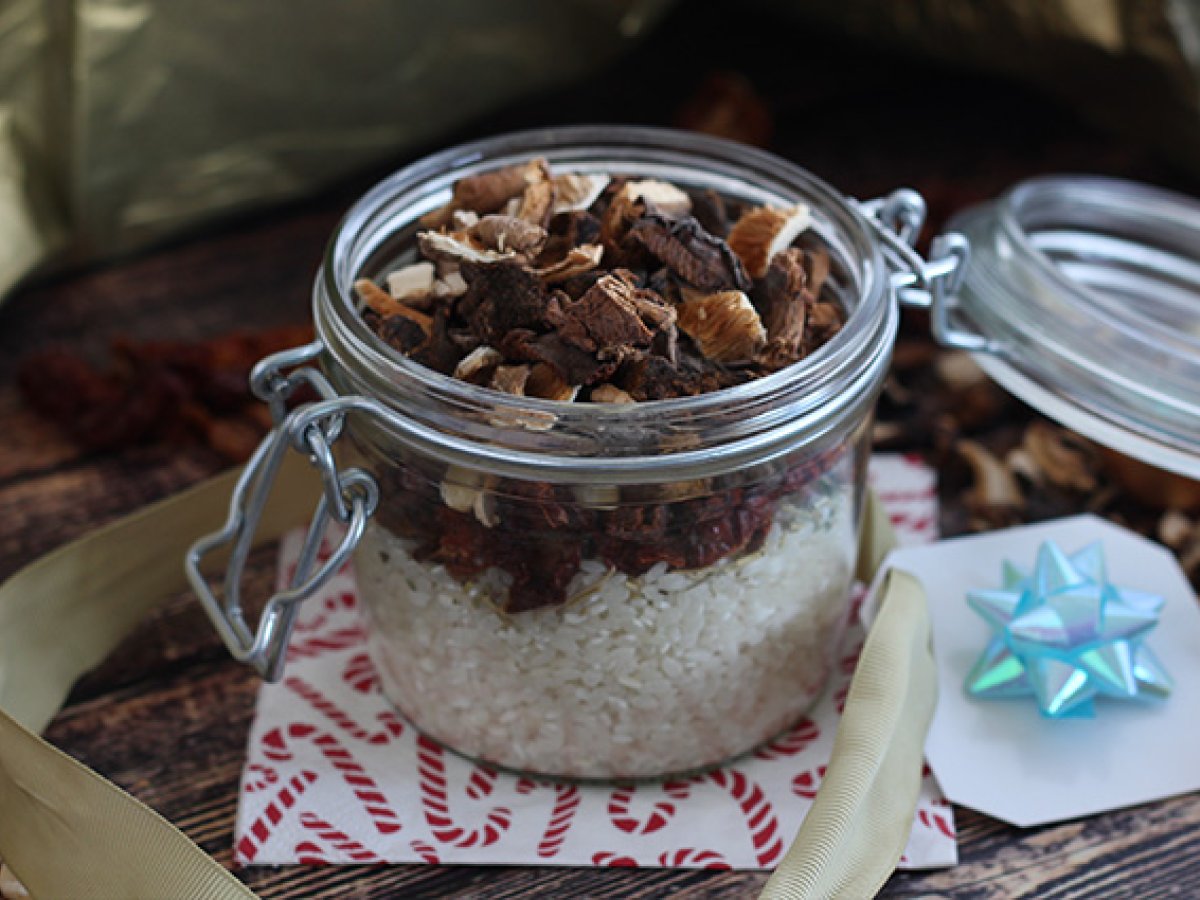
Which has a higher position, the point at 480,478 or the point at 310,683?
the point at 480,478

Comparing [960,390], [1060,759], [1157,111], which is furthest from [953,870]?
[1157,111]

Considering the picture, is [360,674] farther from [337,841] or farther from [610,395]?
[610,395]

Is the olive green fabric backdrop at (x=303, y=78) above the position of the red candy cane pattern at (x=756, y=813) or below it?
above

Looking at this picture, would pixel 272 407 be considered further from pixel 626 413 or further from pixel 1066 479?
pixel 1066 479

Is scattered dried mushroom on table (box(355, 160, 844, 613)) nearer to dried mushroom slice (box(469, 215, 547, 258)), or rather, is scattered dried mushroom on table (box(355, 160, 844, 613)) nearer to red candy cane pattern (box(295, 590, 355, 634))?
dried mushroom slice (box(469, 215, 547, 258))

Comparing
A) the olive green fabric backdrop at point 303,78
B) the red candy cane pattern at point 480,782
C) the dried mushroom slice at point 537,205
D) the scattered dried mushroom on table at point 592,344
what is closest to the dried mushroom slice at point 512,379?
the scattered dried mushroom on table at point 592,344

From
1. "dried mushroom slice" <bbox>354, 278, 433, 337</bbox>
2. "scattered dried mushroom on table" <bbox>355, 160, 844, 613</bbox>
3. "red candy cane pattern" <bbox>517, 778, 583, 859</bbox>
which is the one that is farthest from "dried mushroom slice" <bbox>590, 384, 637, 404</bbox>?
"red candy cane pattern" <bbox>517, 778, 583, 859</bbox>

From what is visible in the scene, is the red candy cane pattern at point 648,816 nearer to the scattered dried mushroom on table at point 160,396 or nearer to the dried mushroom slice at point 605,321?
the dried mushroom slice at point 605,321
